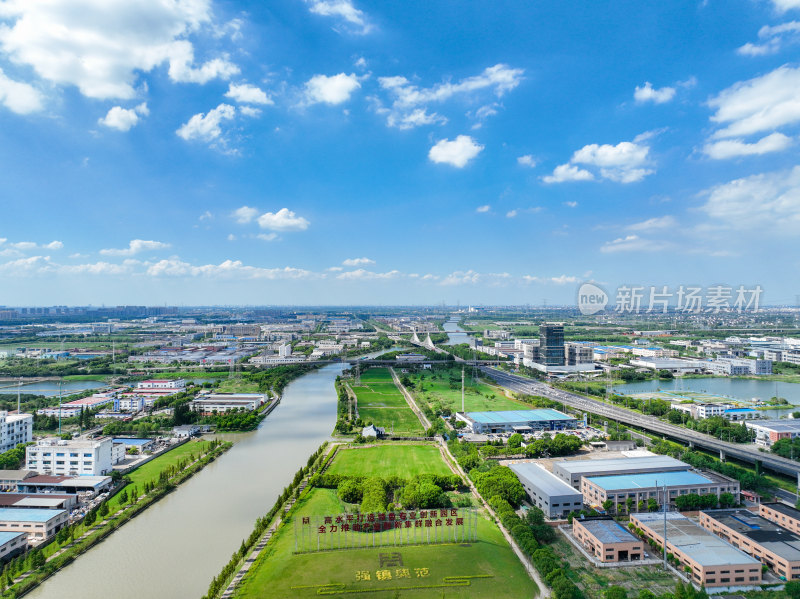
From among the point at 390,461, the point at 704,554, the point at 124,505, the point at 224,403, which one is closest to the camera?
the point at 704,554

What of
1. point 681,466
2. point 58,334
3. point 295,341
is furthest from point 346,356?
point 58,334

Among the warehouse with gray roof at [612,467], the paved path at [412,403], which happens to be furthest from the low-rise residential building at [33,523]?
the paved path at [412,403]

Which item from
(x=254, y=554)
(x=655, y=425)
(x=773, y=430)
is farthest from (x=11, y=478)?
(x=773, y=430)

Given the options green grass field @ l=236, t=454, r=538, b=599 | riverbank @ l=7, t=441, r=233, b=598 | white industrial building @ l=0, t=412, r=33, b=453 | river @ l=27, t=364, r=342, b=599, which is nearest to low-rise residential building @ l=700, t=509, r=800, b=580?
green grass field @ l=236, t=454, r=538, b=599

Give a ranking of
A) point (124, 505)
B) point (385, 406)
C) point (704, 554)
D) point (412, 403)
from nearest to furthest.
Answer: point (704, 554), point (124, 505), point (385, 406), point (412, 403)

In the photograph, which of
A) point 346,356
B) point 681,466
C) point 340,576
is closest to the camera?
point 340,576

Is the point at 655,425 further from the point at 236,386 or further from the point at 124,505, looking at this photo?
the point at 236,386

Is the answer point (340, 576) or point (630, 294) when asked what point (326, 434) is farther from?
point (630, 294)
